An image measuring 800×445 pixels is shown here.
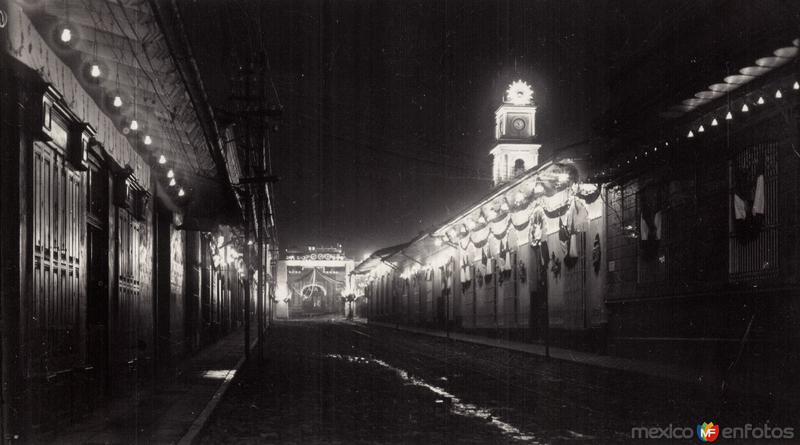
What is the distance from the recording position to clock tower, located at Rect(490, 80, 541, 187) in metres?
58.6

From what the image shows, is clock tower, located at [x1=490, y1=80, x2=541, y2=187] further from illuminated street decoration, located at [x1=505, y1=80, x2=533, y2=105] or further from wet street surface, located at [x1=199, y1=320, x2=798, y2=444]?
wet street surface, located at [x1=199, y1=320, x2=798, y2=444]

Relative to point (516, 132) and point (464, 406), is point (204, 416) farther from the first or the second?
point (516, 132)

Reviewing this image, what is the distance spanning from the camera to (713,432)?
31.9 feet

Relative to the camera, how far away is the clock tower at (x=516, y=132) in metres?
58.6

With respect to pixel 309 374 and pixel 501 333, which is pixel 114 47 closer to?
pixel 309 374

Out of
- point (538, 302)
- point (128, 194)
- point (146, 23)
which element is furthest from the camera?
point (538, 302)

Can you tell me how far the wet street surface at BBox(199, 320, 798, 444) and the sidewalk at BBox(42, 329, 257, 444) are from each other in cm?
31

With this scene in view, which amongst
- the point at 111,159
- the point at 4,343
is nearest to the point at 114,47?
the point at 111,159

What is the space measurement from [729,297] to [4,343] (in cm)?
1311

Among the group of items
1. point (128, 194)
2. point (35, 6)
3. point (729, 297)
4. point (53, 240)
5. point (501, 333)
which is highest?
point (35, 6)

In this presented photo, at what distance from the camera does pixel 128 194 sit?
14.3 m

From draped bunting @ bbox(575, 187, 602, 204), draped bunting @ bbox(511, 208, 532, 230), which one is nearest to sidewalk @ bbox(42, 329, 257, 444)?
draped bunting @ bbox(575, 187, 602, 204)

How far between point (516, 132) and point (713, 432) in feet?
165

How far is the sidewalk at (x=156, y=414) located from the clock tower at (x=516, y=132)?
4281 centimetres
